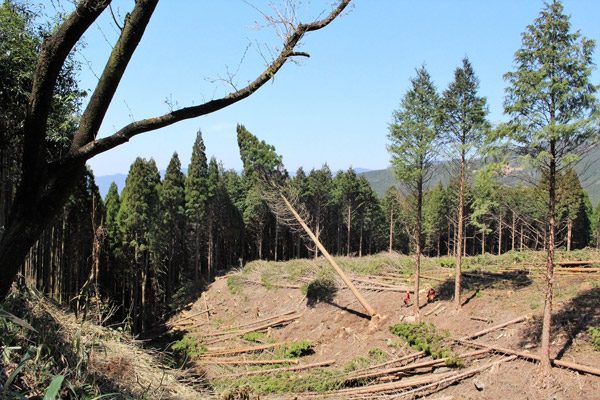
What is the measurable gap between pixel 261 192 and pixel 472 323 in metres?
11.7

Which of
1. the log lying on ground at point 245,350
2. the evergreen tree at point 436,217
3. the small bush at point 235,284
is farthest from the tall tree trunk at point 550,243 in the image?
the evergreen tree at point 436,217

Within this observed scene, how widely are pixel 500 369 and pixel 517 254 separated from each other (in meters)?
11.1

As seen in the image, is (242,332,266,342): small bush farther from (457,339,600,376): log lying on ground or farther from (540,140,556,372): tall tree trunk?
(540,140,556,372): tall tree trunk

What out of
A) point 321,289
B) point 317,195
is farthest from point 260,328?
point 317,195

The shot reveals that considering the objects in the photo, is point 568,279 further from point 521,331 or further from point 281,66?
point 281,66

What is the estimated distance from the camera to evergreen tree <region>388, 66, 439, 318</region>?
13.2 metres

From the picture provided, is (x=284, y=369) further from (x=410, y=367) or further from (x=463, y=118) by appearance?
(x=463, y=118)

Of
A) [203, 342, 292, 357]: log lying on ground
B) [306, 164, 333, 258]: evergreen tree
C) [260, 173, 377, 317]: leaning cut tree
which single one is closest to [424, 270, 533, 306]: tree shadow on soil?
[260, 173, 377, 317]: leaning cut tree

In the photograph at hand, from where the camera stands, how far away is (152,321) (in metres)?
25.1

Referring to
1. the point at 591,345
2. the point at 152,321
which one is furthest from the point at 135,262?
the point at 591,345

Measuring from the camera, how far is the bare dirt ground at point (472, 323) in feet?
29.4

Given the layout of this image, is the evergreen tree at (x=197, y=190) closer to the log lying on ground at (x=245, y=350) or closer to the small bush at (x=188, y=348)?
the small bush at (x=188, y=348)

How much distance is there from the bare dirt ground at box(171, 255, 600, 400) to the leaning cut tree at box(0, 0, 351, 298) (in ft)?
28.9

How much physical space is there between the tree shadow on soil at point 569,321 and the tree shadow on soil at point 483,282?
7.22ft
